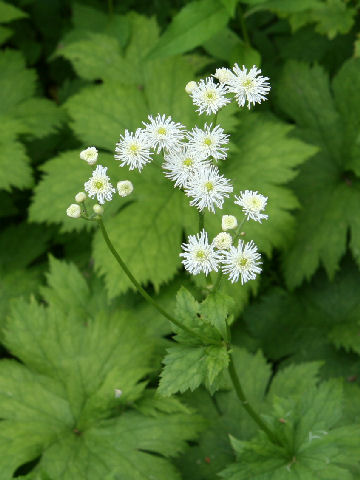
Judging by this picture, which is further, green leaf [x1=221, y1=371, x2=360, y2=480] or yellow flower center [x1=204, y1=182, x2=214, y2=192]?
green leaf [x1=221, y1=371, x2=360, y2=480]

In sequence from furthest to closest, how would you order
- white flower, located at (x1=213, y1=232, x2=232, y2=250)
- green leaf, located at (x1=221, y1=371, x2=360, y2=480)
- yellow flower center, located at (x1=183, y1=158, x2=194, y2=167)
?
1. green leaf, located at (x1=221, y1=371, x2=360, y2=480)
2. yellow flower center, located at (x1=183, y1=158, x2=194, y2=167)
3. white flower, located at (x1=213, y1=232, x2=232, y2=250)

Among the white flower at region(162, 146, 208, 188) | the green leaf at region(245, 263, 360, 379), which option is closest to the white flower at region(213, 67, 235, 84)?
the white flower at region(162, 146, 208, 188)

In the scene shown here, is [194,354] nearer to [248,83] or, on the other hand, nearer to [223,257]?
[223,257]

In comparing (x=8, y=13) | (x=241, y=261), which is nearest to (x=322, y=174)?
(x=241, y=261)

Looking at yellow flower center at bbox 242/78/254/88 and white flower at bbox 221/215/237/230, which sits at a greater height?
yellow flower center at bbox 242/78/254/88

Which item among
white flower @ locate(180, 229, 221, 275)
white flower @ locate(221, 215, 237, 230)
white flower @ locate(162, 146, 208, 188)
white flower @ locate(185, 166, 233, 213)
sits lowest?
white flower @ locate(180, 229, 221, 275)

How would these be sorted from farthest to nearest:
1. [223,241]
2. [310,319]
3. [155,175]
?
[310,319] → [155,175] → [223,241]

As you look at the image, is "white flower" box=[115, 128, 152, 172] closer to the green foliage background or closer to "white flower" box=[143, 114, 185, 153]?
"white flower" box=[143, 114, 185, 153]

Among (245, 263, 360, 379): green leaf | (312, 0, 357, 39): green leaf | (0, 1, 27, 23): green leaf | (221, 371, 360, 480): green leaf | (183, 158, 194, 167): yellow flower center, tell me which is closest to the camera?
(183, 158, 194, 167): yellow flower center
